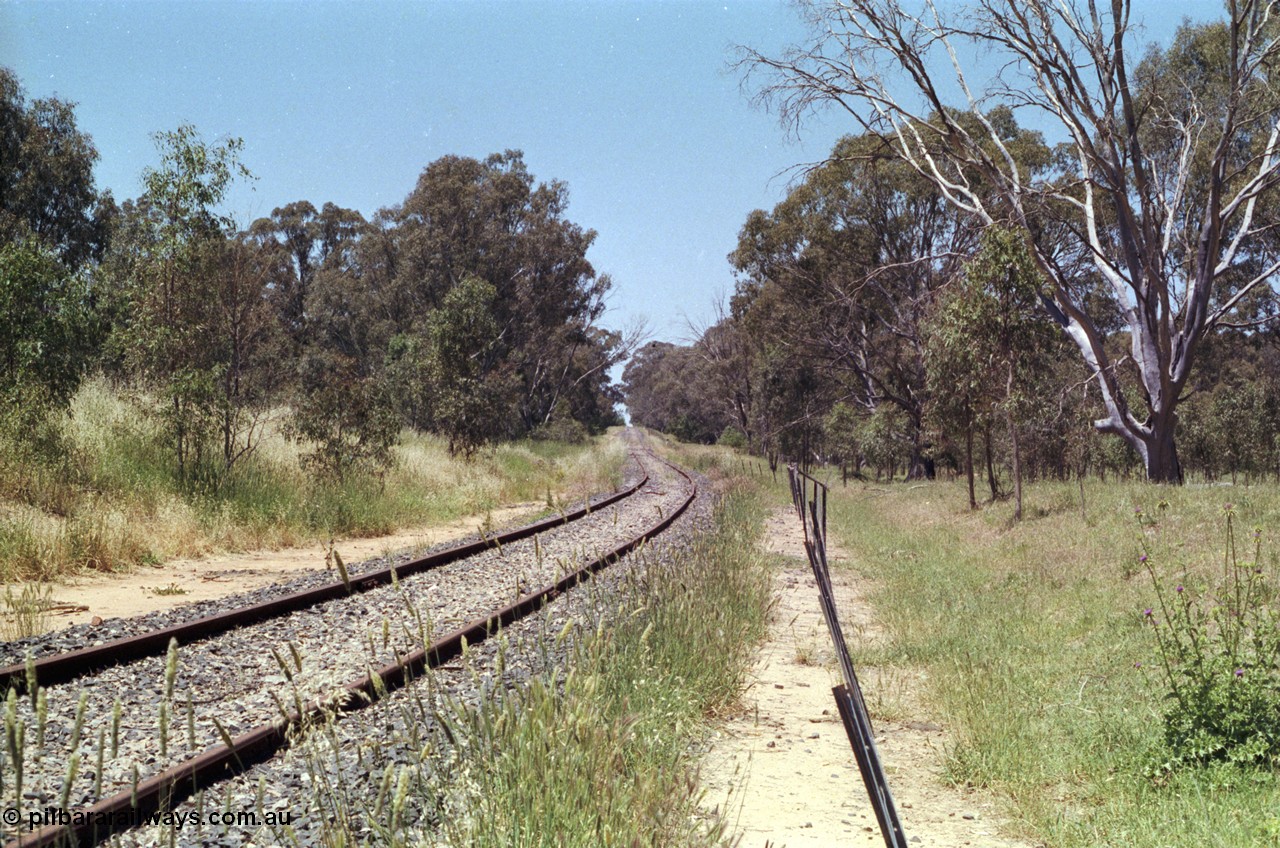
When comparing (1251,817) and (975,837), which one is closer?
(1251,817)

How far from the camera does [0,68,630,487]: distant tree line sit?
47.6 ft

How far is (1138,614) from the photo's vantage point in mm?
8742

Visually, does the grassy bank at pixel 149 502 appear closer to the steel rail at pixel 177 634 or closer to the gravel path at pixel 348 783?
the steel rail at pixel 177 634

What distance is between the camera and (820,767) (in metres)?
6.07

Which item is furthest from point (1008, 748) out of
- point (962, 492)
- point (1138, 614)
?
point (962, 492)

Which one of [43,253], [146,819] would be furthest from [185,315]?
[146,819]

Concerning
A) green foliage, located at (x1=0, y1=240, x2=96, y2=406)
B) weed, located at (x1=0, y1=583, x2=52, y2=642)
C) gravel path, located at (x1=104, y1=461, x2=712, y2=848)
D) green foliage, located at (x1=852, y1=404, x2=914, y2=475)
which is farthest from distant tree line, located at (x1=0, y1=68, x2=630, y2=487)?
green foliage, located at (x1=852, y1=404, x2=914, y2=475)

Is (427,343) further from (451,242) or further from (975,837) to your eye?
(975,837)

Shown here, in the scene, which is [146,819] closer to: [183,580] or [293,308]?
[183,580]

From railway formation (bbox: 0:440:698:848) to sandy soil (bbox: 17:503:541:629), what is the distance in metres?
1.74

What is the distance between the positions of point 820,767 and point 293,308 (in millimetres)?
57249

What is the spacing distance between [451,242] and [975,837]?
44028 millimetres

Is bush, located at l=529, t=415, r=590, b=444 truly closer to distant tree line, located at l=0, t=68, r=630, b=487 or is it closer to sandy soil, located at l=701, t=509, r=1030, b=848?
distant tree line, located at l=0, t=68, r=630, b=487

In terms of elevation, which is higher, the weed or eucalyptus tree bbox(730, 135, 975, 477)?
eucalyptus tree bbox(730, 135, 975, 477)
